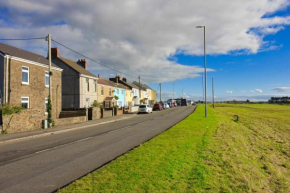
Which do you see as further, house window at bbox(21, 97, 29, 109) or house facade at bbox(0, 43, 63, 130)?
house window at bbox(21, 97, 29, 109)

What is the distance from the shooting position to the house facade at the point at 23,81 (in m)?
20.2

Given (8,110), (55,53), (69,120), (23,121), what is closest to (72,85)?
(55,53)

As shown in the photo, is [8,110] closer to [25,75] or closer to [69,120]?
[69,120]

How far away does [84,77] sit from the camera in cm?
3591

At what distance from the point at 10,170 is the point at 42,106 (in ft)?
63.3

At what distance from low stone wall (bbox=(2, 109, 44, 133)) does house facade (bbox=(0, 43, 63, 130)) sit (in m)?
0.13

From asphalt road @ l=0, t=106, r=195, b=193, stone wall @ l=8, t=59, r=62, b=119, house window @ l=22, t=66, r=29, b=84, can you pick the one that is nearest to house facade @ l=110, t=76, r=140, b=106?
stone wall @ l=8, t=59, r=62, b=119

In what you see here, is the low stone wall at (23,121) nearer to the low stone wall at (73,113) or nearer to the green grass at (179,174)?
the low stone wall at (73,113)

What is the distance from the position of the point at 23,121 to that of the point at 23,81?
22.6ft

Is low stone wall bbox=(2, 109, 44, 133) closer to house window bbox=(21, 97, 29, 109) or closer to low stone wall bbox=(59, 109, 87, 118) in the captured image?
house window bbox=(21, 97, 29, 109)

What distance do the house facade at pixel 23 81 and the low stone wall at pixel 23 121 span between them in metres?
0.13

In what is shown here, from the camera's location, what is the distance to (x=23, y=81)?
2230 cm

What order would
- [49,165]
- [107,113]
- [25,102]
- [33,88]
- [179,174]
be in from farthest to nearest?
[107,113]
[33,88]
[25,102]
[49,165]
[179,174]

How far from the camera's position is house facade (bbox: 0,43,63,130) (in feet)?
66.4
